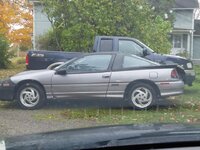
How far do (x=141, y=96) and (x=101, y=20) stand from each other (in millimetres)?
8038

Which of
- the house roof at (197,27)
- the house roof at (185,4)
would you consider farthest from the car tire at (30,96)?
the house roof at (197,27)

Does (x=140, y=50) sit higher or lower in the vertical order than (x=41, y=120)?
higher

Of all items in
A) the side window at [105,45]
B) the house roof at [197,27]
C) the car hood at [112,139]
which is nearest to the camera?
the car hood at [112,139]

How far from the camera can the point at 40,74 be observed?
1085cm

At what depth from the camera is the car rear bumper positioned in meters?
10.6

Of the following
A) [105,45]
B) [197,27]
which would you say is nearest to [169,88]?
[105,45]

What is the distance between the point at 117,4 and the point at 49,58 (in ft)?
17.7

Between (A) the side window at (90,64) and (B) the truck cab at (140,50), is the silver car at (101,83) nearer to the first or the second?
(A) the side window at (90,64)

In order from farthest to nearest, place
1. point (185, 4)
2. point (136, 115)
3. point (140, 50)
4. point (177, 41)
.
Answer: point (185, 4), point (177, 41), point (140, 50), point (136, 115)

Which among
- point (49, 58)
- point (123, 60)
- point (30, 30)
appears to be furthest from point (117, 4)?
point (30, 30)

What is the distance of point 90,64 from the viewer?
10.9 m

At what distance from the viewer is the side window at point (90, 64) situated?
10.8 metres

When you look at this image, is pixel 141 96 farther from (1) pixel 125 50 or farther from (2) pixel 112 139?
(2) pixel 112 139

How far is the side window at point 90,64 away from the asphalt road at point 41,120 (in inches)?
37.5
